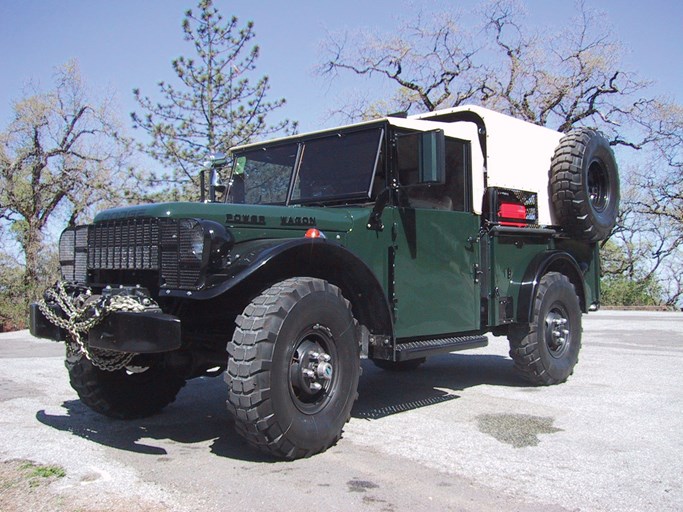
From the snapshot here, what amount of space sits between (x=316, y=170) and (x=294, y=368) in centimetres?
202

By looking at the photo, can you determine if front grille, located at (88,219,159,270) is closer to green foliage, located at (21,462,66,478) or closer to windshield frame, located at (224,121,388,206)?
green foliage, located at (21,462,66,478)

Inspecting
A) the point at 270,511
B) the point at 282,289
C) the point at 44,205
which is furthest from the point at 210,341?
the point at 44,205

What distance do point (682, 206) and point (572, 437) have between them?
27.1 meters

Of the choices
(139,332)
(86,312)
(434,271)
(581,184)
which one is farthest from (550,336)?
(86,312)

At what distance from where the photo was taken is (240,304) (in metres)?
5.05

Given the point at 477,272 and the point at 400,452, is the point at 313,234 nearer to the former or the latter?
the point at 400,452

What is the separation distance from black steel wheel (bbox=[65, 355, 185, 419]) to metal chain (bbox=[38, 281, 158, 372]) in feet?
0.67

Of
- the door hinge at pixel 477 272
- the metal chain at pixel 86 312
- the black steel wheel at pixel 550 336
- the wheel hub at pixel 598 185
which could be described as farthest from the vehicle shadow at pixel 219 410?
the wheel hub at pixel 598 185

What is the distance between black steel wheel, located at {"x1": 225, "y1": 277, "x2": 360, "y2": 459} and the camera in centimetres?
418

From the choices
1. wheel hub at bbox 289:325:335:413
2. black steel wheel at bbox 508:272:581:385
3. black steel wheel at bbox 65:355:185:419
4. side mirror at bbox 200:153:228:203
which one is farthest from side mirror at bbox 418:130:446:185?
black steel wheel at bbox 65:355:185:419

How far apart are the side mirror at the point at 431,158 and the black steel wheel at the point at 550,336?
8.06ft

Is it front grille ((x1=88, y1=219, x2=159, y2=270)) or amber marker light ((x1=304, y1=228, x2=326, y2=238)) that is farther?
amber marker light ((x1=304, y1=228, x2=326, y2=238))

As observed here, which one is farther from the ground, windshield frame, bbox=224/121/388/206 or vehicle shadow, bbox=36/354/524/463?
windshield frame, bbox=224/121/388/206

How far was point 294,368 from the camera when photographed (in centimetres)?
450
